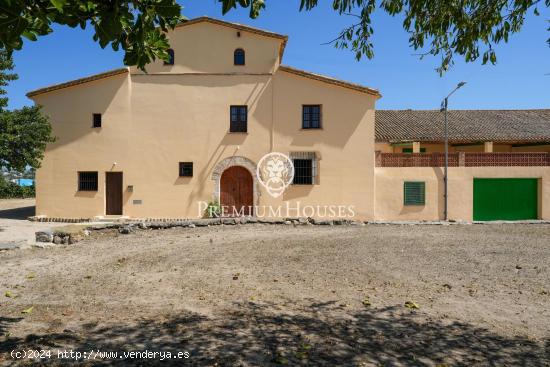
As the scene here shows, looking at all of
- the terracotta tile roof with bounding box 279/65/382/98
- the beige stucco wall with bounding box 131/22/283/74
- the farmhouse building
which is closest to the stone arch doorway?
the farmhouse building

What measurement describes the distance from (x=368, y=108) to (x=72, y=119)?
42.9ft

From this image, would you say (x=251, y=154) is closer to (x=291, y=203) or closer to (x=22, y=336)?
(x=291, y=203)

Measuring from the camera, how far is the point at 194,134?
52.9 ft

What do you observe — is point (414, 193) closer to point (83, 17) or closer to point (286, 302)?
point (286, 302)

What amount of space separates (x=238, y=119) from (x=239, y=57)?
2.77 m

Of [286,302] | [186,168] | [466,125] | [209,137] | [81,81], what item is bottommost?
[286,302]

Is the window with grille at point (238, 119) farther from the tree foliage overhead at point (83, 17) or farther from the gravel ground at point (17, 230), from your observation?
the tree foliage overhead at point (83, 17)

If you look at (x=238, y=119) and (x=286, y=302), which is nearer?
(x=286, y=302)

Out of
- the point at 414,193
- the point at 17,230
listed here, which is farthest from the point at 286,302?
the point at 414,193

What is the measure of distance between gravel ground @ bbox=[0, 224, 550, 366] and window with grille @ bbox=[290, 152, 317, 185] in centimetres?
619

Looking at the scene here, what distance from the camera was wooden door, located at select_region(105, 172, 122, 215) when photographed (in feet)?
53.1

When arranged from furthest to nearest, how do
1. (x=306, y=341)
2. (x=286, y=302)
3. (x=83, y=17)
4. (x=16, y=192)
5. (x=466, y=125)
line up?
(x=16, y=192), (x=466, y=125), (x=286, y=302), (x=306, y=341), (x=83, y=17)

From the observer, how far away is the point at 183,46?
52.9ft

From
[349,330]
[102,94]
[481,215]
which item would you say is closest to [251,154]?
[102,94]
